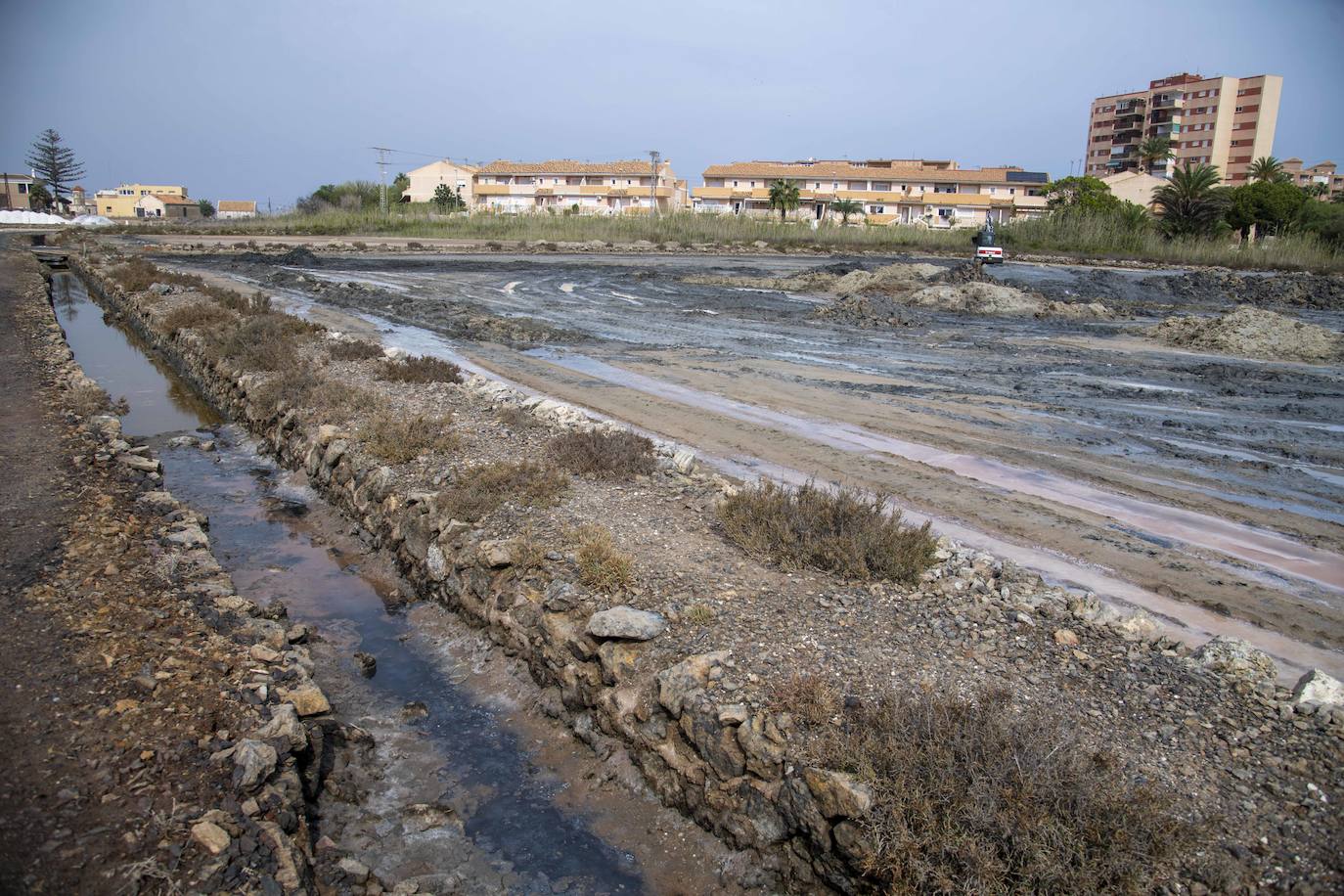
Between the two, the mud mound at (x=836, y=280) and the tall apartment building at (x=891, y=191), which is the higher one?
the tall apartment building at (x=891, y=191)

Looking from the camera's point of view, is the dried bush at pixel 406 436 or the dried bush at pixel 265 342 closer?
the dried bush at pixel 406 436

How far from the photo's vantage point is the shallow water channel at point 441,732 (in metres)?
5.19

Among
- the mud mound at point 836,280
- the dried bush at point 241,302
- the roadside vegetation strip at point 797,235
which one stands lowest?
the dried bush at point 241,302

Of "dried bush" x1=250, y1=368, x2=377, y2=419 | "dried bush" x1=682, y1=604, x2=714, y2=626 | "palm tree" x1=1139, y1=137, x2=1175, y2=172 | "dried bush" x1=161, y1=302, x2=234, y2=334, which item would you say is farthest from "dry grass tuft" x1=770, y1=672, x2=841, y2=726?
"palm tree" x1=1139, y1=137, x2=1175, y2=172

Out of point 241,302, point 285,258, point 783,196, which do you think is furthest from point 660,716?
point 783,196

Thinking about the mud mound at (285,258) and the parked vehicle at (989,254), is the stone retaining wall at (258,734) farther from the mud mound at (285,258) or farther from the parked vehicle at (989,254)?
the parked vehicle at (989,254)

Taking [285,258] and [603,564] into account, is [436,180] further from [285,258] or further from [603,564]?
[603,564]

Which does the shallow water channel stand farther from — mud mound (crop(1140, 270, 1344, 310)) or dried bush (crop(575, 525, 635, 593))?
mud mound (crop(1140, 270, 1344, 310))

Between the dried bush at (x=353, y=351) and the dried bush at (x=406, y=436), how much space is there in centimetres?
540

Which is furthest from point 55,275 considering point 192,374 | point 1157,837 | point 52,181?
point 52,181

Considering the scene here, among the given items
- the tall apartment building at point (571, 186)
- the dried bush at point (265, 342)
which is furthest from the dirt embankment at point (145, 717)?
the tall apartment building at point (571, 186)

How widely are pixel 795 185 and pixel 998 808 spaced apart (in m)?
109

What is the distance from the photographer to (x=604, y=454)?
977 cm

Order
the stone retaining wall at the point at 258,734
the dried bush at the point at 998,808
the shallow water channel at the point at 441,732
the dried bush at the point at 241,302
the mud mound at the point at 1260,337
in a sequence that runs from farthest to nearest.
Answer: the dried bush at the point at 241,302
the mud mound at the point at 1260,337
the shallow water channel at the point at 441,732
the stone retaining wall at the point at 258,734
the dried bush at the point at 998,808
